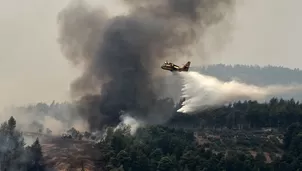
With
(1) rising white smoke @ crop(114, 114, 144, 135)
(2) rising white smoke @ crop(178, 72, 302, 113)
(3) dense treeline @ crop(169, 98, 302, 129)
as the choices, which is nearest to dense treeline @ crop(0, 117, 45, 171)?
(1) rising white smoke @ crop(114, 114, 144, 135)

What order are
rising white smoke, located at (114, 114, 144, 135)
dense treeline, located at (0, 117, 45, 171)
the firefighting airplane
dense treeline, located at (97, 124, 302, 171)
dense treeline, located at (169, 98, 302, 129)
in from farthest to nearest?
dense treeline, located at (169, 98, 302, 129) < rising white smoke, located at (114, 114, 144, 135) < the firefighting airplane < dense treeline, located at (97, 124, 302, 171) < dense treeline, located at (0, 117, 45, 171)

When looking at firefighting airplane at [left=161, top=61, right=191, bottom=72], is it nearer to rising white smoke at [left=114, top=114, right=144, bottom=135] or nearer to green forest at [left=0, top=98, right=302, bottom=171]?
green forest at [left=0, top=98, right=302, bottom=171]

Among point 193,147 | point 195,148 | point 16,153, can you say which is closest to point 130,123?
point 193,147

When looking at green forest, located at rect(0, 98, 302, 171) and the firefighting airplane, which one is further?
the firefighting airplane

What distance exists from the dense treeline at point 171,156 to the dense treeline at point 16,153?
51.6 ft

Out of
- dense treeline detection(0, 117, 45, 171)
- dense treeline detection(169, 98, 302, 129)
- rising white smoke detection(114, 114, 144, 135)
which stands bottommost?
dense treeline detection(0, 117, 45, 171)

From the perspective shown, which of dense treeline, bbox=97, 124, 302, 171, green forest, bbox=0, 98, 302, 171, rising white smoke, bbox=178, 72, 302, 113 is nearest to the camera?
green forest, bbox=0, 98, 302, 171

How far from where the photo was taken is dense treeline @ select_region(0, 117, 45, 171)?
123 m

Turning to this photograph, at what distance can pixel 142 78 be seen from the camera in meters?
166

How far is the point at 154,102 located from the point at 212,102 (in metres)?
20.0

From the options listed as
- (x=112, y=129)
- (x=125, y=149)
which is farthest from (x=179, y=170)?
(x=112, y=129)

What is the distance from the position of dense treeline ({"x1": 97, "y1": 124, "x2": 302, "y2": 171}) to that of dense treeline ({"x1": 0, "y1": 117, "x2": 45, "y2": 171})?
1573 cm

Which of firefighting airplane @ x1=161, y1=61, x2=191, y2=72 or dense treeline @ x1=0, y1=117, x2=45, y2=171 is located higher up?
firefighting airplane @ x1=161, y1=61, x2=191, y2=72

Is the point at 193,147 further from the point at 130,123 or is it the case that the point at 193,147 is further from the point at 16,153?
the point at 16,153
